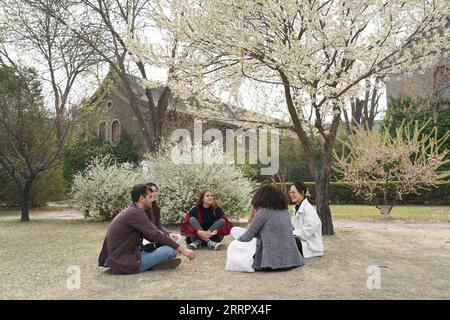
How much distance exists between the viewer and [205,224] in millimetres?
8875

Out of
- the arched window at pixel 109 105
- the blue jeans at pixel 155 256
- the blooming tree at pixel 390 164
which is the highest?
the arched window at pixel 109 105

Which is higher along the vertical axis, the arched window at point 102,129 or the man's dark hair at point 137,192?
the arched window at point 102,129

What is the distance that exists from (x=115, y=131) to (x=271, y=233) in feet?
90.0

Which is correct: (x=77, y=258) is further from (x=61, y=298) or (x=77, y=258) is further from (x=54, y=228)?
(x=54, y=228)

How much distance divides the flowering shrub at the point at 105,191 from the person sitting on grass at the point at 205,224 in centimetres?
645

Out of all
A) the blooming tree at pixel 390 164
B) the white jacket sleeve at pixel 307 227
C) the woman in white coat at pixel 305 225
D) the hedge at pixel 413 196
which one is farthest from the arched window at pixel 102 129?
the white jacket sleeve at pixel 307 227

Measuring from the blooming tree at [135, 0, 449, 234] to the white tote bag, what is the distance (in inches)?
156

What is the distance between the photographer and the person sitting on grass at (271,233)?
6.55 metres

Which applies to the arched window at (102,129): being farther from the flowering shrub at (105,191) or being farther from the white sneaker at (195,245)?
the white sneaker at (195,245)

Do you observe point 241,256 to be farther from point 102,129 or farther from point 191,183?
point 102,129

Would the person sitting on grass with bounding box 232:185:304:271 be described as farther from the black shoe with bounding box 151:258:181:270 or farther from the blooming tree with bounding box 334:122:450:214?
the blooming tree with bounding box 334:122:450:214

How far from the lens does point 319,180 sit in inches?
446

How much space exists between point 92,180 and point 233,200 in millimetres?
5511

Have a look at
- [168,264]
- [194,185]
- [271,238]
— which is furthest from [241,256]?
[194,185]
